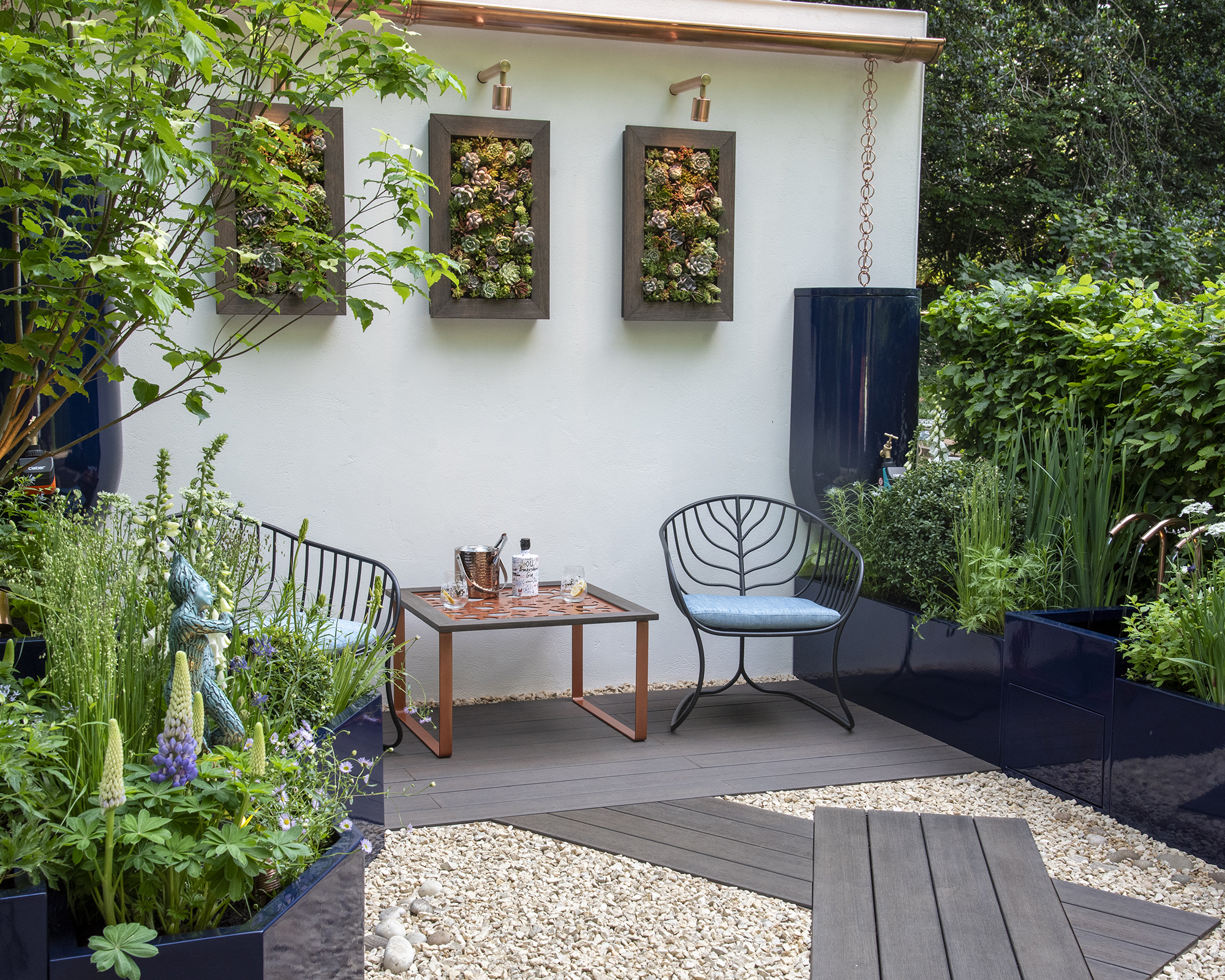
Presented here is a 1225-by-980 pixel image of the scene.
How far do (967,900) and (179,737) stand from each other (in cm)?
205

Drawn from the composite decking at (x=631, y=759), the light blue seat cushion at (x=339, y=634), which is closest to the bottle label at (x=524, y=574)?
the composite decking at (x=631, y=759)

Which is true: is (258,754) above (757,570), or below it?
above

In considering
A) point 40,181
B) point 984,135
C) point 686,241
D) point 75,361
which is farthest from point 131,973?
point 984,135

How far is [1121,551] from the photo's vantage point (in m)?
4.20

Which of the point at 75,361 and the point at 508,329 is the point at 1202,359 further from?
the point at 75,361

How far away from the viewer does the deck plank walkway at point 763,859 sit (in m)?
2.73

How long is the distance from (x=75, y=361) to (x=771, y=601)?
9.91 feet

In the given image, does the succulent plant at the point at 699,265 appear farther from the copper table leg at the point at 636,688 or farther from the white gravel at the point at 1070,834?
the white gravel at the point at 1070,834

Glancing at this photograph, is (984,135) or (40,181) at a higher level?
(984,135)

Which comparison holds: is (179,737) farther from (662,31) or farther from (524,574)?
(662,31)

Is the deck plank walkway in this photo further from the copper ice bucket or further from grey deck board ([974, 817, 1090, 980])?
the copper ice bucket

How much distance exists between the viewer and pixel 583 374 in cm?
518

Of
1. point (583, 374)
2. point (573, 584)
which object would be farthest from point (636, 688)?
point (583, 374)

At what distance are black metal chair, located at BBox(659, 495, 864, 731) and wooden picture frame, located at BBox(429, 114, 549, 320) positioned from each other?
1187 millimetres
